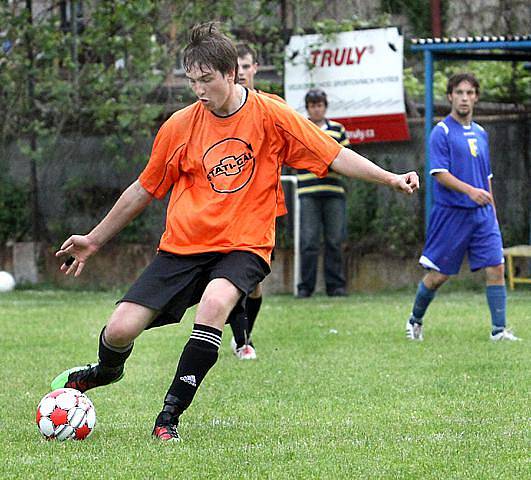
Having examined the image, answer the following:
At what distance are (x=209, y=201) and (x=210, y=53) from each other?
658mm

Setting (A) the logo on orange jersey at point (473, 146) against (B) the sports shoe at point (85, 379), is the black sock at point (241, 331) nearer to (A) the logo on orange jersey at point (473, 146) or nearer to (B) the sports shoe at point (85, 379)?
(A) the logo on orange jersey at point (473, 146)

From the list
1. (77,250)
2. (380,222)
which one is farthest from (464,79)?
(380,222)

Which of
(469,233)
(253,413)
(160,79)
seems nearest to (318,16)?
(160,79)

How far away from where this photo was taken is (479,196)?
340 inches

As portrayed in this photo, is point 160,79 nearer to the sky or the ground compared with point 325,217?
nearer to the sky

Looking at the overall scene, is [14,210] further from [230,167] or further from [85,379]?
[230,167]

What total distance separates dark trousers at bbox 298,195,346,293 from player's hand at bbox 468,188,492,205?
462 cm

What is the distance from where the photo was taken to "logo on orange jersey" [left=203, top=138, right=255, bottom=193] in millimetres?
5418

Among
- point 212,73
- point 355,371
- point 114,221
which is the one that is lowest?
point 355,371

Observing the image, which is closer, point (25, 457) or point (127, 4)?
point (25, 457)

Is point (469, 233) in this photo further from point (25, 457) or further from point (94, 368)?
point (25, 457)

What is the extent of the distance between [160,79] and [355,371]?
794 centimetres

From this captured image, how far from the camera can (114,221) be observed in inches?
223

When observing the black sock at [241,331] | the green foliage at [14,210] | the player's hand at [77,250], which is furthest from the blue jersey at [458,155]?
the green foliage at [14,210]
